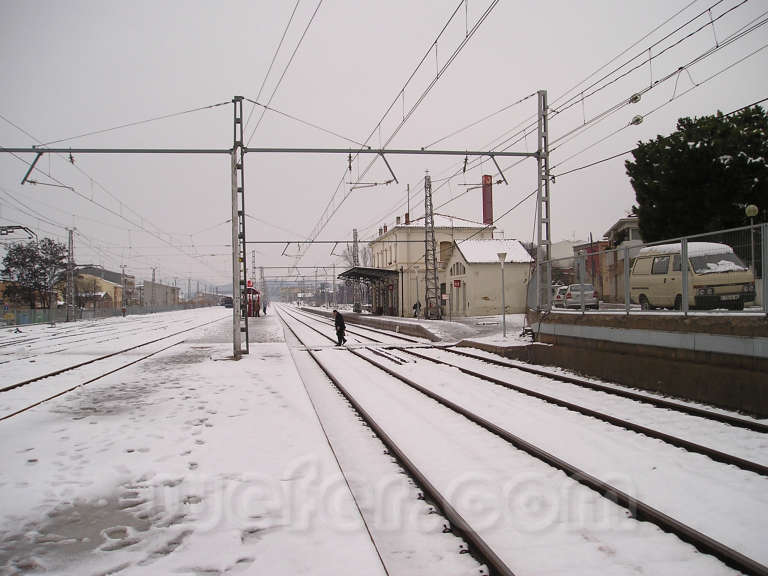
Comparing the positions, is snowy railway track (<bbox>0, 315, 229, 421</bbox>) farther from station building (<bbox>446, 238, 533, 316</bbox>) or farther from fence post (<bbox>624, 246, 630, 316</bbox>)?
station building (<bbox>446, 238, 533, 316</bbox>)

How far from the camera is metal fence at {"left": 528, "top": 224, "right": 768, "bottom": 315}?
8.83 metres

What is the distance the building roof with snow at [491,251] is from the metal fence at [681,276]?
94.0 feet

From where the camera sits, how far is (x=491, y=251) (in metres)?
45.4

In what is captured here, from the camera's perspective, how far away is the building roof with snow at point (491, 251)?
43594 millimetres

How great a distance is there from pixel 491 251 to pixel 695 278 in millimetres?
35769

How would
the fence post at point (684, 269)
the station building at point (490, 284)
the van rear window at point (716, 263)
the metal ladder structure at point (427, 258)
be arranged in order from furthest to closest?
1. the station building at point (490, 284)
2. the metal ladder structure at point (427, 258)
3. the fence post at point (684, 269)
4. the van rear window at point (716, 263)

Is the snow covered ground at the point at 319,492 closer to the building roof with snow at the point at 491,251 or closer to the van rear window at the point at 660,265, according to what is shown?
the van rear window at the point at 660,265

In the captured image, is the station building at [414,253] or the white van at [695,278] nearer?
the white van at [695,278]

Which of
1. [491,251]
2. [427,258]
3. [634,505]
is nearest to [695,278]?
[634,505]

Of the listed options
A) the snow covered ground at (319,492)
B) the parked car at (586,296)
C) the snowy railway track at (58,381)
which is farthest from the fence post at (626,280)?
the snowy railway track at (58,381)

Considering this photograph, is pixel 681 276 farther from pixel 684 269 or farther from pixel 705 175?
pixel 705 175

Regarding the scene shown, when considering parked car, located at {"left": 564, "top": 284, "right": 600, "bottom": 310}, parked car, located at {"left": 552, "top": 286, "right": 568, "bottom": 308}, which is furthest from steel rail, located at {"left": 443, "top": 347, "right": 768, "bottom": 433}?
parked car, located at {"left": 552, "top": 286, "right": 568, "bottom": 308}

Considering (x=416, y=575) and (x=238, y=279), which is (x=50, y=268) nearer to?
(x=238, y=279)

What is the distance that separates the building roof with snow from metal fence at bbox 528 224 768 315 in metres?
28.6
